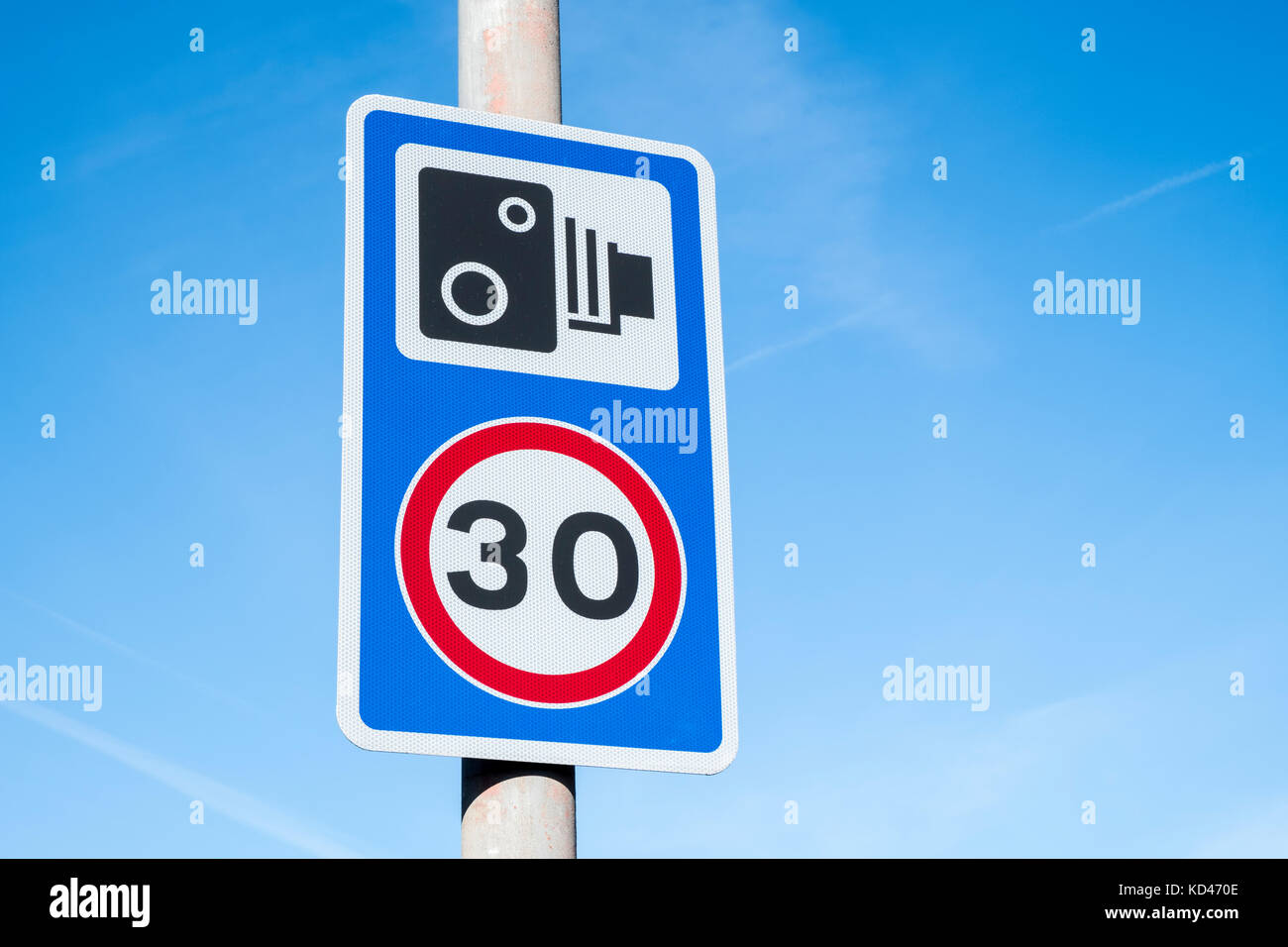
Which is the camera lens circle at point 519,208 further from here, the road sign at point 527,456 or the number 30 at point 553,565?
the number 30 at point 553,565

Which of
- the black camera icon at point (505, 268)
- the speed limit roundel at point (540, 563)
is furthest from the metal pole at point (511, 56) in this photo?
the speed limit roundel at point (540, 563)

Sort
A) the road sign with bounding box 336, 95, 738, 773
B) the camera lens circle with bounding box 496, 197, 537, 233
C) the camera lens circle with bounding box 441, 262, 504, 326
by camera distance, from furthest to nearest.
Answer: the camera lens circle with bounding box 496, 197, 537, 233 → the camera lens circle with bounding box 441, 262, 504, 326 → the road sign with bounding box 336, 95, 738, 773

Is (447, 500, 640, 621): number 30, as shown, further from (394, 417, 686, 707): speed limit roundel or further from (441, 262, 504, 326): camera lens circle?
(441, 262, 504, 326): camera lens circle

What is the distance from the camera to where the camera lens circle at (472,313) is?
224cm

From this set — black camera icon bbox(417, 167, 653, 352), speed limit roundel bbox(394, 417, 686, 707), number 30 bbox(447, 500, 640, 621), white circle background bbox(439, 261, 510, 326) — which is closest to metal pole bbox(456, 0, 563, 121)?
black camera icon bbox(417, 167, 653, 352)

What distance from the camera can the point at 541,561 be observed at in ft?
6.94

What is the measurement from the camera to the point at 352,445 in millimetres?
2096

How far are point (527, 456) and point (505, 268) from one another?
1.18 feet

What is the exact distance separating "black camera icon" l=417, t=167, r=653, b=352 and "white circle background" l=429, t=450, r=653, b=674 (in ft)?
0.80

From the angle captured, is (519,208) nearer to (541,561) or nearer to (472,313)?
(472,313)

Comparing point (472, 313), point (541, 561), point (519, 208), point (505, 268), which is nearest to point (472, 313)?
point (472, 313)

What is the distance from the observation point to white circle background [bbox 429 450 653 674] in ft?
6.75
